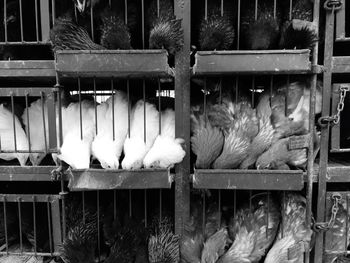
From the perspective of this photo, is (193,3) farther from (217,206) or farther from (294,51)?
(217,206)

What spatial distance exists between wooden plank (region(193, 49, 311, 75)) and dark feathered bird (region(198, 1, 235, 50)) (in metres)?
0.05

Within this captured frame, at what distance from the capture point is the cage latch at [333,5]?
0.96m

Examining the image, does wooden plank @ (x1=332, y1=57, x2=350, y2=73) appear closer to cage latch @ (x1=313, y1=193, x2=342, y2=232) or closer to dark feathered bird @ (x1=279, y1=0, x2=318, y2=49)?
dark feathered bird @ (x1=279, y1=0, x2=318, y2=49)

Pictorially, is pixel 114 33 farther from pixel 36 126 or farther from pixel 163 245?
pixel 163 245

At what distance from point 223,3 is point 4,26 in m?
0.77

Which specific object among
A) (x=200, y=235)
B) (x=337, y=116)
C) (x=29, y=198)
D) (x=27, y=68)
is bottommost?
(x=200, y=235)

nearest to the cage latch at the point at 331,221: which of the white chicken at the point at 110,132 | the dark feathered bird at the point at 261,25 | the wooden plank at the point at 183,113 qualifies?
the wooden plank at the point at 183,113

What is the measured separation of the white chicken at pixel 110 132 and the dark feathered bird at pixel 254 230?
475 millimetres

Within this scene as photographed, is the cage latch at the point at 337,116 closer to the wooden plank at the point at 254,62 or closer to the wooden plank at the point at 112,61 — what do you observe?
the wooden plank at the point at 254,62

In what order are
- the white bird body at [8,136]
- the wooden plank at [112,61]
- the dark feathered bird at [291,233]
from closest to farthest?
1. the wooden plank at [112,61]
2. the dark feathered bird at [291,233]
3. the white bird body at [8,136]

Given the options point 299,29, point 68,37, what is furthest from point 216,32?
point 68,37

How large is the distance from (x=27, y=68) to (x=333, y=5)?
1.02 metres

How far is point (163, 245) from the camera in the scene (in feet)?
3.18

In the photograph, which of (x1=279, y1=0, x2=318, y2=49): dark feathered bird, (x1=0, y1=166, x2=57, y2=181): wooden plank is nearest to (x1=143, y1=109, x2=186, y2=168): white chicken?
(x1=0, y1=166, x2=57, y2=181): wooden plank
